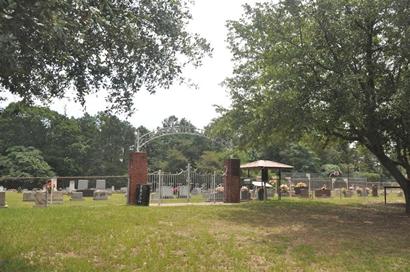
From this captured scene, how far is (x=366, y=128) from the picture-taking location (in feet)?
59.2

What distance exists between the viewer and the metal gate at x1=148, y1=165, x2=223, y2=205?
22484 millimetres

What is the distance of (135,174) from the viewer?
20.1 meters

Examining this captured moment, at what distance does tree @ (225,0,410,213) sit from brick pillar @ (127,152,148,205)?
16.4 feet

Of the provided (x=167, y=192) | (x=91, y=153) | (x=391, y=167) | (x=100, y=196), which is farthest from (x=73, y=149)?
(x=391, y=167)

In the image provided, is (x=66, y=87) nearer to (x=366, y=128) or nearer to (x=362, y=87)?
(x=362, y=87)

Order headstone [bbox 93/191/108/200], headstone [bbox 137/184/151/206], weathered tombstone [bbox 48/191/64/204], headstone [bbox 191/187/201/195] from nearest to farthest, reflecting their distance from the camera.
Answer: headstone [bbox 137/184/151/206]
weathered tombstone [bbox 48/191/64/204]
headstone [bbox 191/187/201/195]
headstone [bbox 93/191/108/200]

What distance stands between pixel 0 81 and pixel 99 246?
4780 millimetres

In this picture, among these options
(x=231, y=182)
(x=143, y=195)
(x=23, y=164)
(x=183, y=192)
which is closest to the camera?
→ (x=143, y=195)

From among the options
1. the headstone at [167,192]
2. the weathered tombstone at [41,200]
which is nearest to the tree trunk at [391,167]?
the headstone at [167,192]

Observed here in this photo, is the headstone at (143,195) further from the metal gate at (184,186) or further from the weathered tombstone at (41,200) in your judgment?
the weathered tombstone at (41,200)

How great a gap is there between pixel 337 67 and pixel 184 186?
10.6 metres

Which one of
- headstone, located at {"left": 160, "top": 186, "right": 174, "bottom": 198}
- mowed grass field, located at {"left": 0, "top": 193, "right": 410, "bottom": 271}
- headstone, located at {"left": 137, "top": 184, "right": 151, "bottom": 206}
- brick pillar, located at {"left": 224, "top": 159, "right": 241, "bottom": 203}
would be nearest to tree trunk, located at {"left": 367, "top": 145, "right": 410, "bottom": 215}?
mowed grass field, located at {"left": 0, "top": 193, "right": 410, "bottom": 271}

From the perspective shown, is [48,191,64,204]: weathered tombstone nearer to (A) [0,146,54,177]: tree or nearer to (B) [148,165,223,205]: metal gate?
(B) [148,165,223,205]: metal gate

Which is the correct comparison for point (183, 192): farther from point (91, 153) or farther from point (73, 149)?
point (91, 153)
